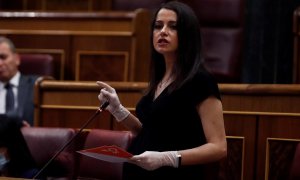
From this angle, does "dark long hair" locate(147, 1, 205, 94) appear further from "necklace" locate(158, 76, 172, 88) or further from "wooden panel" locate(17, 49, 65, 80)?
"wooden panel" locate(17, 49, 65, 80)

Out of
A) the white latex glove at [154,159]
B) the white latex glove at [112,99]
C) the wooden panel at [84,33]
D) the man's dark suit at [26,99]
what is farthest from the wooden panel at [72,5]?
the white latex glove at [154,159]

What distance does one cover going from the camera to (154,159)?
623mm

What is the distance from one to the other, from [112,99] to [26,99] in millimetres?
543

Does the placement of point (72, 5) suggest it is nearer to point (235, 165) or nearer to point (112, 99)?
point (235, 165)

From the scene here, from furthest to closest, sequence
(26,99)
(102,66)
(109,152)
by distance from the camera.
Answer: (102,66) → (26,99) → (109,152)

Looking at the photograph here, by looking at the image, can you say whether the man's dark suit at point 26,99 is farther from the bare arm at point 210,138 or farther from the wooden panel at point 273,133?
the bare arm at point 210,138

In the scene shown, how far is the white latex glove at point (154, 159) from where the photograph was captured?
0.61m

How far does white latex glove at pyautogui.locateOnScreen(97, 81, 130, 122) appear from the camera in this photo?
70cm

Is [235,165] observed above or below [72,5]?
below

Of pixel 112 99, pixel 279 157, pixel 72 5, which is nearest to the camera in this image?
pixel 112 99

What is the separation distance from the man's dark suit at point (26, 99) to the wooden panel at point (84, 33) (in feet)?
0.51

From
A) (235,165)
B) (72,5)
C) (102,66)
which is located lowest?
(235,165)

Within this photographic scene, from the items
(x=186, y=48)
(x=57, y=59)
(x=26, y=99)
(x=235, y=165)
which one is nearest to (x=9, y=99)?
(x=26, y=99)

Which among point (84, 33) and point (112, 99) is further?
point (84, 33)
